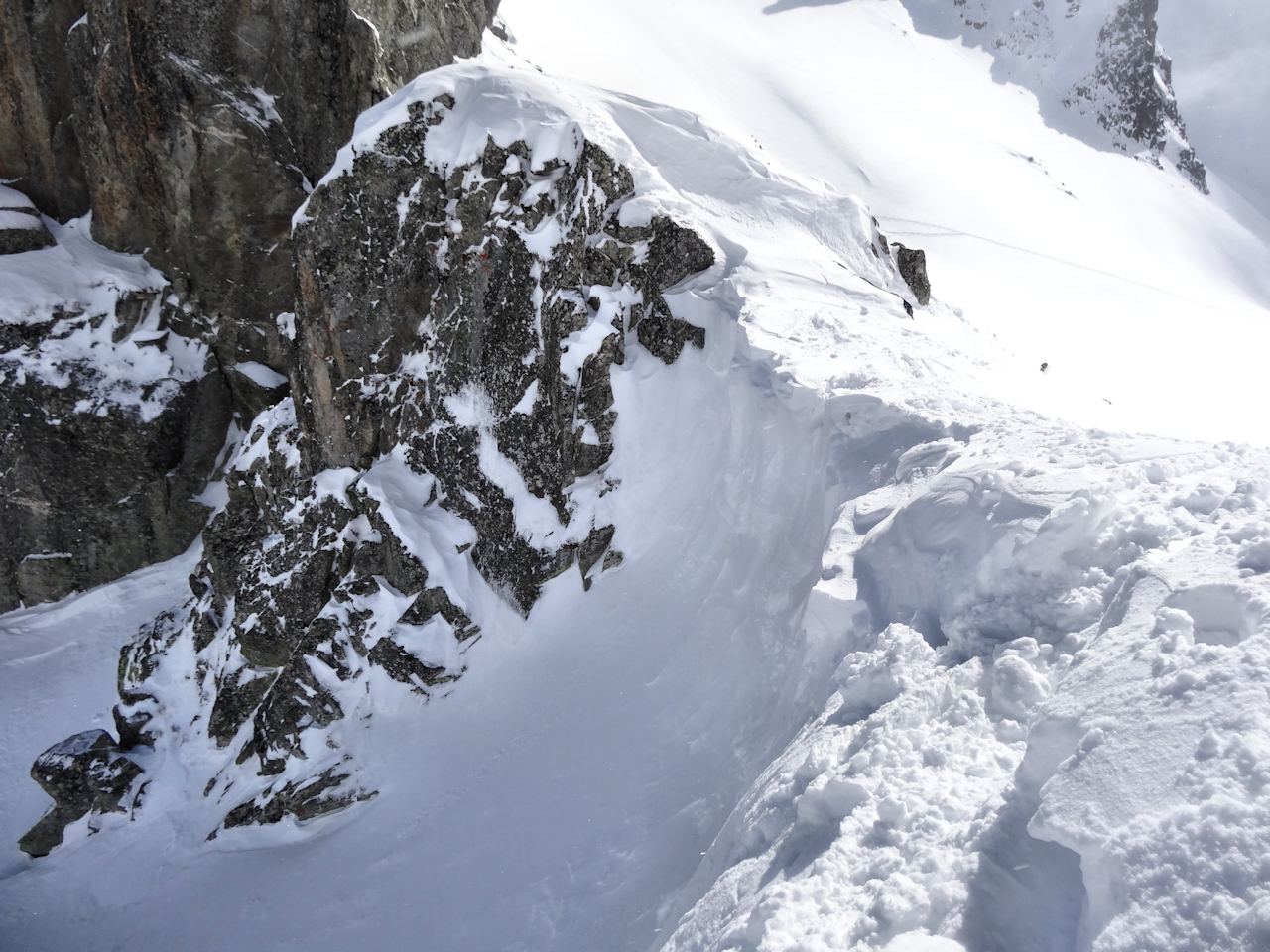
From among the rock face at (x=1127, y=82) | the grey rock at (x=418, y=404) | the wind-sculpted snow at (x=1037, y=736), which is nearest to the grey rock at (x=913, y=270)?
the grey rock at (x=418, y=404)

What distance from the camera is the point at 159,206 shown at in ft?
52.9

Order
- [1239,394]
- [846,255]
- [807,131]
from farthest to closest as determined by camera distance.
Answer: [807,131], [1239,394], [846,255]

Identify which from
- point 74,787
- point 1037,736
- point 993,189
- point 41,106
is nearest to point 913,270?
point 1037,736

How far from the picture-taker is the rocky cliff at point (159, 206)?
1451 cm

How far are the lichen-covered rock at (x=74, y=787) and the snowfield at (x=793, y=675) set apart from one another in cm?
37

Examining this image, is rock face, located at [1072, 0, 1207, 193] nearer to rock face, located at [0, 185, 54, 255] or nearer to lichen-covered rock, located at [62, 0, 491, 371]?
lichen-covered rock, located at [62, 0, 491, 371]

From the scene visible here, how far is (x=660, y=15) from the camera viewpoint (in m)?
42.8

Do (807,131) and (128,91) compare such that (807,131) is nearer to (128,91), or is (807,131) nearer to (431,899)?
(128,91)

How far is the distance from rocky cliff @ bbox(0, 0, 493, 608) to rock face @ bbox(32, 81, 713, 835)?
527 centimetres

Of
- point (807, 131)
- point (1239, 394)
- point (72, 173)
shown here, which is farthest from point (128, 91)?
point (807, 131)

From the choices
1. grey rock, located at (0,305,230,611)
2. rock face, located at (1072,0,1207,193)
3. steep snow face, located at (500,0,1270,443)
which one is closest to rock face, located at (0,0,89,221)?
grey rock, located at (0,305,230,611)

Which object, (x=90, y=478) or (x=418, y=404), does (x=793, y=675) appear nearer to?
(x=418, y=404)

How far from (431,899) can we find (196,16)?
631 inches

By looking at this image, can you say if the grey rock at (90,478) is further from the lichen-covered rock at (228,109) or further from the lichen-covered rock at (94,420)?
the lichen-covered rock at (228,109)
